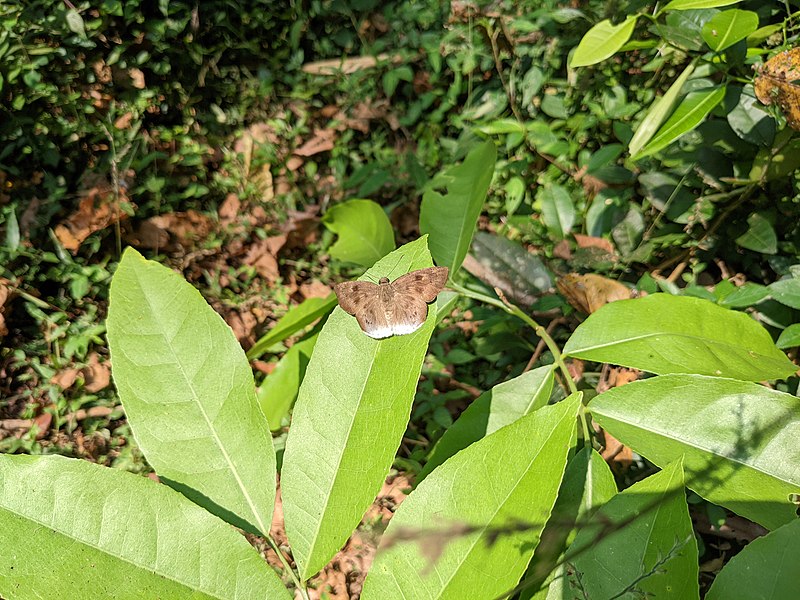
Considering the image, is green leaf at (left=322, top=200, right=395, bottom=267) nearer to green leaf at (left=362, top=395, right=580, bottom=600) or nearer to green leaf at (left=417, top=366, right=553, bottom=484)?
green leaf at (left=417, top=366, right=553, bottom=484)

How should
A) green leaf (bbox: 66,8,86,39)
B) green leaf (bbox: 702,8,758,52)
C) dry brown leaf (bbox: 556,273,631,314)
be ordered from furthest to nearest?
green leaf (bbox: 66,8,86,39)
dry brown leaf (bbox: 556,273,631,314)
green leaf (bbox: 702,8,758,52)

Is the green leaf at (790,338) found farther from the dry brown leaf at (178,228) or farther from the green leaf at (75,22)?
the green leaf at (75,22)

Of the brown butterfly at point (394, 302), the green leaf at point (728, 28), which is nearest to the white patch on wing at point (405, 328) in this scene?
the brown butterfly at point (394, 302)

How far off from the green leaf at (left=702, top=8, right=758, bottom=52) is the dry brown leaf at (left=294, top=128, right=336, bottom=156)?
181 centimetres

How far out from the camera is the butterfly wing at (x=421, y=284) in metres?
0.90

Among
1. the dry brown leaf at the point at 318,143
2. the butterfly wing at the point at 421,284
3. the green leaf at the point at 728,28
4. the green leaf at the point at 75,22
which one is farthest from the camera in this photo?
the dry brown leaf at the point at 318,143

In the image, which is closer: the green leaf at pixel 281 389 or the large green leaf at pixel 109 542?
the large green leaf at pixel 109 542

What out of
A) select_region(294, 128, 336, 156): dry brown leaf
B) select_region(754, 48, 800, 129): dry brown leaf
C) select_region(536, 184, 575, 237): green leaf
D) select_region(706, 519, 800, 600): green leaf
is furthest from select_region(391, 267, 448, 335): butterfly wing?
select_region(294, 128, 336, 156): dry brown leaf

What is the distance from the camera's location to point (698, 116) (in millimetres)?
1234

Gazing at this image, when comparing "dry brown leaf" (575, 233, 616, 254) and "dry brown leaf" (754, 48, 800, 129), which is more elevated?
"dry brown leaf" (754, 48, 800, 129)

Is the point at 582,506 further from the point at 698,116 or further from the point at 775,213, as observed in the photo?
the point at 775,213

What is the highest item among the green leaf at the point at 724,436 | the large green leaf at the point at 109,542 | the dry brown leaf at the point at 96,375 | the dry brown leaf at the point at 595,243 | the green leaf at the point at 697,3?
the green leaf at the point at 697,3

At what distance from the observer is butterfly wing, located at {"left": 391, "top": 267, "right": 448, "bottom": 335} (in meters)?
0.87

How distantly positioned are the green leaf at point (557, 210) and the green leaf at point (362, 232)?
0.77m
